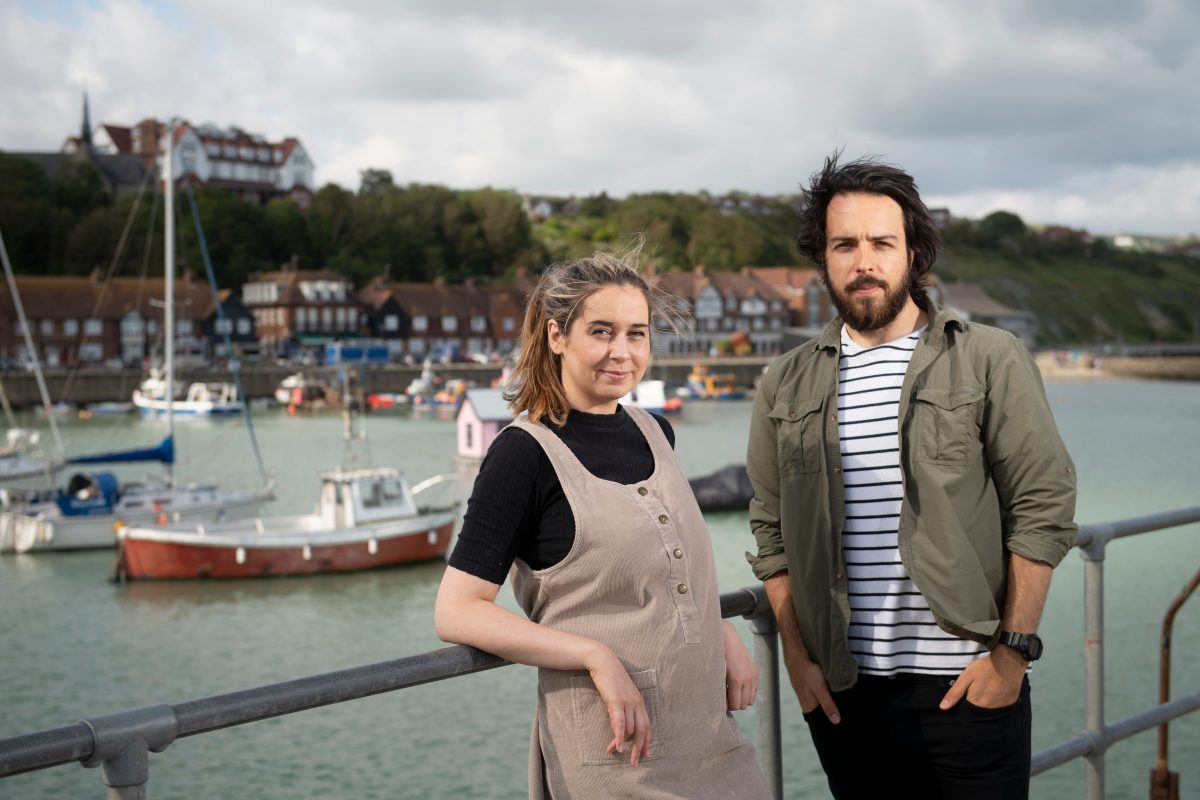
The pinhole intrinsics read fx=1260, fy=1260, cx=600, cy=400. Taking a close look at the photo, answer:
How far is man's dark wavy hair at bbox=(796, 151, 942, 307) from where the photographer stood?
7.91 ft

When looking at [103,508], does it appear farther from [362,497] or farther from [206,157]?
[206,157]

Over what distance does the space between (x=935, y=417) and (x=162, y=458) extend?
29120mm

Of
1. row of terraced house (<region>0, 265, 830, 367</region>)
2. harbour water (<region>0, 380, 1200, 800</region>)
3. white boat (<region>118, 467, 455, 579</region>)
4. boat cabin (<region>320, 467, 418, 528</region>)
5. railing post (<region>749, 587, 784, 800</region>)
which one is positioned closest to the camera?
railing post (<region>749, 587, 784, 800</region>)

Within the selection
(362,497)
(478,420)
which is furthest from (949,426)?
(478,420)

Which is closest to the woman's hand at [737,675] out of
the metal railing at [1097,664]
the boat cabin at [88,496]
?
the metal railing at [1097,664]

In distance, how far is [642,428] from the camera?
2.09m

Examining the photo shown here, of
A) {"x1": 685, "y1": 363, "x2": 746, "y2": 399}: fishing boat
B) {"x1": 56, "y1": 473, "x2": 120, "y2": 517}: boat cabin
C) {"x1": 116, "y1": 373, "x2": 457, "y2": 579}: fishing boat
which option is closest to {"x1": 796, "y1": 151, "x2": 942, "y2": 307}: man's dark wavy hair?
{"x1": 116, "y1": 373, "x2": 457, "y2": 579}: fishing boat

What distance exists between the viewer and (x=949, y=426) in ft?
7.38

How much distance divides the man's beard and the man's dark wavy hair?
69 millimetres

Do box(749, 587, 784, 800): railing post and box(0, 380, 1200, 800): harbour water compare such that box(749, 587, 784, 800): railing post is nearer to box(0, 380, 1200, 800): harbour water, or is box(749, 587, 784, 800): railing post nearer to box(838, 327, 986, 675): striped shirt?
box(838, 327, 986, 675): striped shirt

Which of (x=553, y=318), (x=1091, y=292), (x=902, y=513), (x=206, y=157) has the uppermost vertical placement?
(x=206, y=157)

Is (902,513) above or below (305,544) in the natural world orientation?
above

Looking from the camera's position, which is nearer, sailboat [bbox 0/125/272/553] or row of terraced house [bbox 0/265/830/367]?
sailboat [bbox 0/125/272/553]

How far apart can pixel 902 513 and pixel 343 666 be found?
17.0 m
